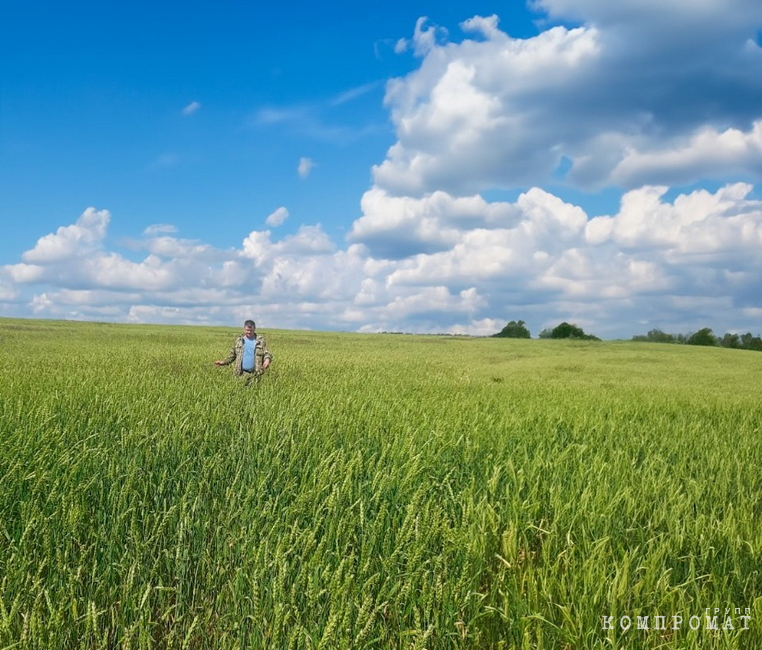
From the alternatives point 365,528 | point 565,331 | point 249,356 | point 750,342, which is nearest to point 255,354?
point 249,356

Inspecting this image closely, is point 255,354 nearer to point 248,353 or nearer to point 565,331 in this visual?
point 248,353

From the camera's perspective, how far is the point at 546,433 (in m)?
7.93

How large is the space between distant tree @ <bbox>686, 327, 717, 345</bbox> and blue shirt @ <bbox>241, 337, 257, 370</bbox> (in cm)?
6797

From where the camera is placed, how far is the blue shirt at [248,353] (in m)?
12.4

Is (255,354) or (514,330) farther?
(514,330)

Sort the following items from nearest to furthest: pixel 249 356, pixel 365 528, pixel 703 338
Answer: pixel 365 528 → pixel 249 356 → pixel 703 338

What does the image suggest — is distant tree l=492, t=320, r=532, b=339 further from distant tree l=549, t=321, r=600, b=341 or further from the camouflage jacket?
the camouflage jacket

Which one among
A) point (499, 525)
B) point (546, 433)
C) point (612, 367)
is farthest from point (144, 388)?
point (612, 367)

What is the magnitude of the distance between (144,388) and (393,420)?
5.36 m

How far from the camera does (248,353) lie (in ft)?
40.7

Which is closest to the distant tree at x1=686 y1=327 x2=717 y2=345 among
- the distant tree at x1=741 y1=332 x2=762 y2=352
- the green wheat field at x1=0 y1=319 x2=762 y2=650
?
the distant tree at x1=741 y1=332 x2=762 y2=352

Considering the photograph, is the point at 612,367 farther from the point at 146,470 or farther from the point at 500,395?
the point at 146,470

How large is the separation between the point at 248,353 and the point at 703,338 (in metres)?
70.0

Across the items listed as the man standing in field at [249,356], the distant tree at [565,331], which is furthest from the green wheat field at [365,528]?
the distant tree at [565,331]
